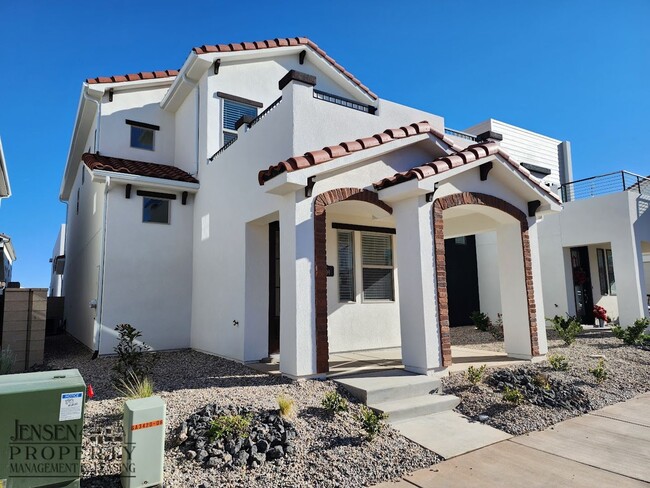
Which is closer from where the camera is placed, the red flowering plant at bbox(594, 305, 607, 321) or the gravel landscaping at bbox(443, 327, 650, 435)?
the gravel landscaping at bbox(443, 327, 650, 435)

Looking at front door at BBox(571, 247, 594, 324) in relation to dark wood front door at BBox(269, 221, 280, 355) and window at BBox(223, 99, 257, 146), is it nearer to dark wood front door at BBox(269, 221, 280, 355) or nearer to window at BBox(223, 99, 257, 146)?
dark wood front door at BBox(269, 221, 280, 355)

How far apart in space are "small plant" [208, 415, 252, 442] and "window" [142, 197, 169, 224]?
7.53 metres

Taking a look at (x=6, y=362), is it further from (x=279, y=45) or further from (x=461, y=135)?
(x=461, y=135)

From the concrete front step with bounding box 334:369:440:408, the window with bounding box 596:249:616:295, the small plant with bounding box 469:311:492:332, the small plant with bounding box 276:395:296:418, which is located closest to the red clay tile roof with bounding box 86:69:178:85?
the concrete front step with bounding box 334:369:440:408

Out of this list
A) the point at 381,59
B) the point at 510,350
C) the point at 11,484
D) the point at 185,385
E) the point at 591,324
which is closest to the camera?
the point at 11,484

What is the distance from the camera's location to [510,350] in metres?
8.43

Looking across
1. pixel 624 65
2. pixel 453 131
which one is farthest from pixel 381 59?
pixel 624 65

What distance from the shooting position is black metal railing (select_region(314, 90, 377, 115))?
753 cm

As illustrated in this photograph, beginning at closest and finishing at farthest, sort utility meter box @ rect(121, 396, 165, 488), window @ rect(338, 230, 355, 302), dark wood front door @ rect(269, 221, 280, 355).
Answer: utility meter box @ rect(121, 396, 165, 488) → dark wood front door @ rect(269, 221, 280, 355) → window @ rect(338, 230, 355, 302)

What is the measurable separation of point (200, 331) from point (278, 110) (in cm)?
576

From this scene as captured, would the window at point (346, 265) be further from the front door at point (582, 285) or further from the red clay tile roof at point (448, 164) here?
the front door at point (582, 285)

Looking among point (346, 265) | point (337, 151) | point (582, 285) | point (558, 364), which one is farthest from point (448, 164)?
point (582, 285)

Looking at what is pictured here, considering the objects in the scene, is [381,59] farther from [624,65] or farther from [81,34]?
[81,34]

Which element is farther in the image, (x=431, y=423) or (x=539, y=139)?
(x=539, y=139)
